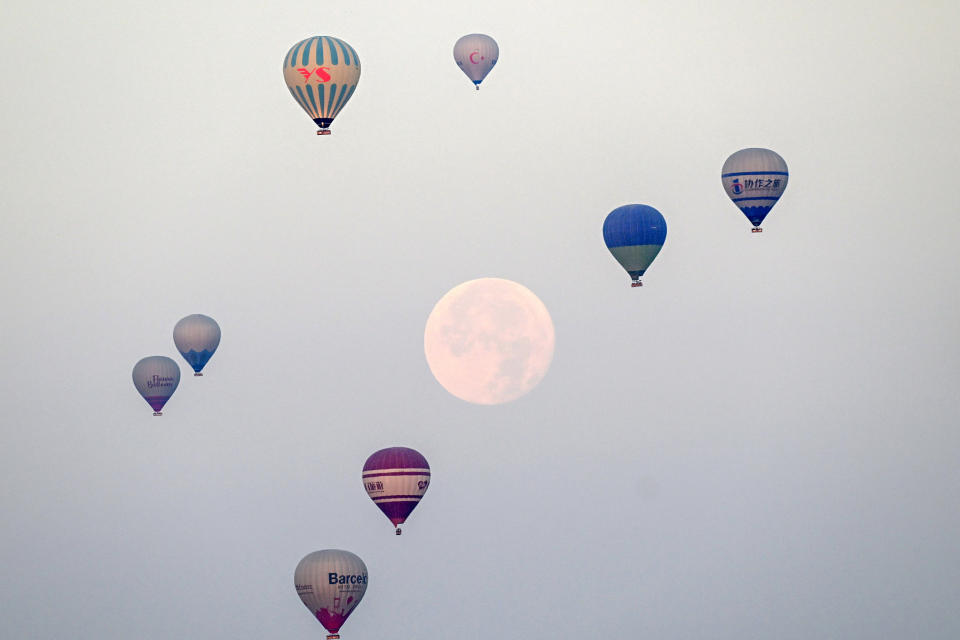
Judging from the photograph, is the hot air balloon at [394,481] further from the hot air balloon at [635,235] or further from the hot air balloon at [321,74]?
the hot air balloon at [321,74]

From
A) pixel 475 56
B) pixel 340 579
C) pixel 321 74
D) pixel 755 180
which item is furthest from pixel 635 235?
pixel 340 579

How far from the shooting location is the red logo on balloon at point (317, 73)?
1764 inches

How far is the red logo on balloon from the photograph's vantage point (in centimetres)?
4481

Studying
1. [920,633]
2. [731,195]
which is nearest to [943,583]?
[920,633]

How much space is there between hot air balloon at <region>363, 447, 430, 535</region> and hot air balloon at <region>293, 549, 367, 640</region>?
6.03 ft

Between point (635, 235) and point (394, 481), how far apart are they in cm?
970

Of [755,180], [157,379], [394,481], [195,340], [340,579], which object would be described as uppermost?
[755,180]

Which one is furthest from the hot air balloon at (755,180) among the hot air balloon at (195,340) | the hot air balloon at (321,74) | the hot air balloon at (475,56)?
the hot air balloon at (195,340)

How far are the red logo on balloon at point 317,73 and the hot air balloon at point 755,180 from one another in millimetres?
11528

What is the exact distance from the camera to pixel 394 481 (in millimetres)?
48531

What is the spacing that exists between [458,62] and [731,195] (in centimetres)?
1034

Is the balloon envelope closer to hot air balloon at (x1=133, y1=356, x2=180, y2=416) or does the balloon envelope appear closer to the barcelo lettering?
the barcelo lettering

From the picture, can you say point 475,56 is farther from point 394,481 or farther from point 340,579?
point 340,579

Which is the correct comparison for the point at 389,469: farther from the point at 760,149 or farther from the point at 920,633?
the point at 920,633
